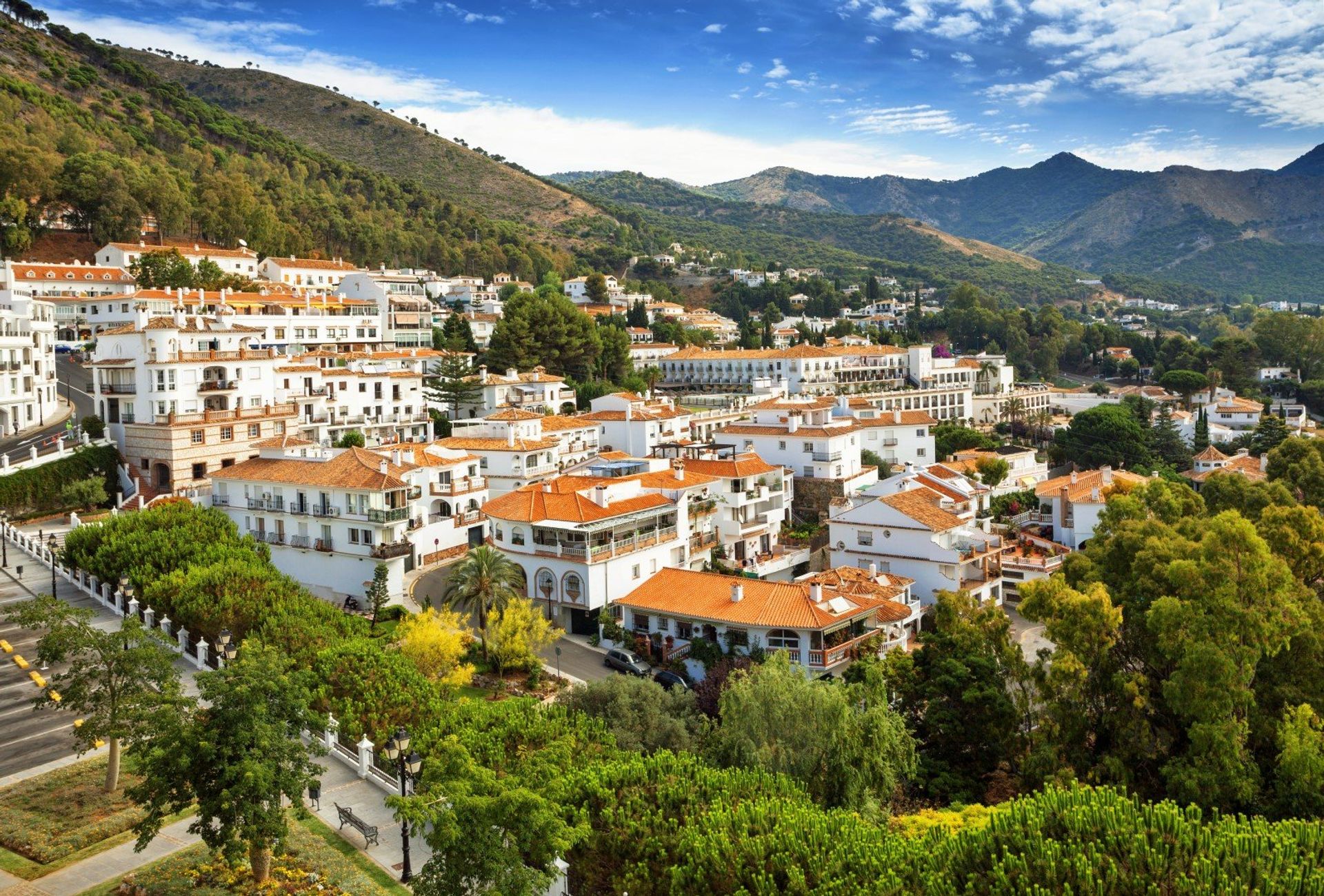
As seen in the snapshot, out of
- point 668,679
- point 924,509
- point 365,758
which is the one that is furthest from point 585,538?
point 365,758

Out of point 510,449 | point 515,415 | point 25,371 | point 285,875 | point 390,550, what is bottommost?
point 285,875

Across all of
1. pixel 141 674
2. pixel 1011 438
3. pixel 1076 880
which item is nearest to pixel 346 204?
pixel 1011 438

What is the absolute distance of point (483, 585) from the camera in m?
32.1

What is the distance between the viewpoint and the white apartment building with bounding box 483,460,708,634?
118 ft

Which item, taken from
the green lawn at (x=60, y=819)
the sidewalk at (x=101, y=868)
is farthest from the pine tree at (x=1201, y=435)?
the green lawn at (x=60, y=819)

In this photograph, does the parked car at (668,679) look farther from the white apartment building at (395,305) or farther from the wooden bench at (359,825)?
the white apartment building at (395,305)

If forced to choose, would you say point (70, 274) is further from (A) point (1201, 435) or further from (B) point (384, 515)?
(A) point (1201, 435)

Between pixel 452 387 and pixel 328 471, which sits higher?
pixel 452 387

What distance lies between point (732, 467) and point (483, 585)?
1777 centimetres

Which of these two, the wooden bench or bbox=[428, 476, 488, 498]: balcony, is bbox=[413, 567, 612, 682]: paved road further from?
the wooden bench

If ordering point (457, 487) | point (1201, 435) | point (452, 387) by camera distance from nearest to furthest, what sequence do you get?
point (457, 487) → point (452, 387) → point (1201, 435)

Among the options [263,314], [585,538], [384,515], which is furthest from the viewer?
[263,314]

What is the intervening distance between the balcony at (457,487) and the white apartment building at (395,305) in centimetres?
3407

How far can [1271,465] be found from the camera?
49625 millimetres
